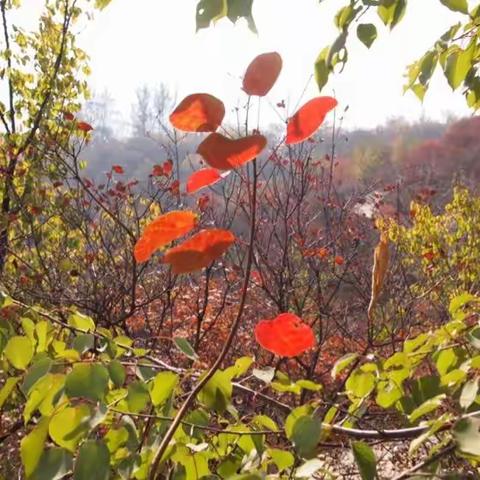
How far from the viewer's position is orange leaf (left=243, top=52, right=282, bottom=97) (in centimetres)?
64

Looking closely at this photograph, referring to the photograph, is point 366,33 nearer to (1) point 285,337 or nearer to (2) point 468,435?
(1) point 285,337

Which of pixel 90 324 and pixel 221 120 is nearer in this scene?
pixel 221 120

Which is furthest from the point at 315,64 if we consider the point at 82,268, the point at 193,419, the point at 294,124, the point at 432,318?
the point at 432,318

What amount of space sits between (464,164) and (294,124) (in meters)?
23.5

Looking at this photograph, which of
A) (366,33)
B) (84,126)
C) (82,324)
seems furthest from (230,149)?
(84,126)

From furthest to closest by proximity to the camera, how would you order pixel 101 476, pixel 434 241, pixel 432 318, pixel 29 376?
pixel 432 318 → pixel 434 241 → pixel 29 376 → pixel 101 476

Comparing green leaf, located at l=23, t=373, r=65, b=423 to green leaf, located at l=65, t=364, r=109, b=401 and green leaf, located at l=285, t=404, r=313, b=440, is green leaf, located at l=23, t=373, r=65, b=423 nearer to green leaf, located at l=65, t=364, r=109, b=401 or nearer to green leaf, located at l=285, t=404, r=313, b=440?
green leaf, located at l=65, t=364, r=109, b=401

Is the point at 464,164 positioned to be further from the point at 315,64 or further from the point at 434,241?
the point at 315,64

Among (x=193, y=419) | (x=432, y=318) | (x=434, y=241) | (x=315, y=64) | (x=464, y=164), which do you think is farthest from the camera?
(x=464, y=164)

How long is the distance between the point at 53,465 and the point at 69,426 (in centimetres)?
5

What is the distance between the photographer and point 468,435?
1.96 ft

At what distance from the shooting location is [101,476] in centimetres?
64

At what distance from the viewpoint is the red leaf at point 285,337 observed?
2.46 feet

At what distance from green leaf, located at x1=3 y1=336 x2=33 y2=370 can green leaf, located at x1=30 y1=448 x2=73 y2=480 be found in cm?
24
